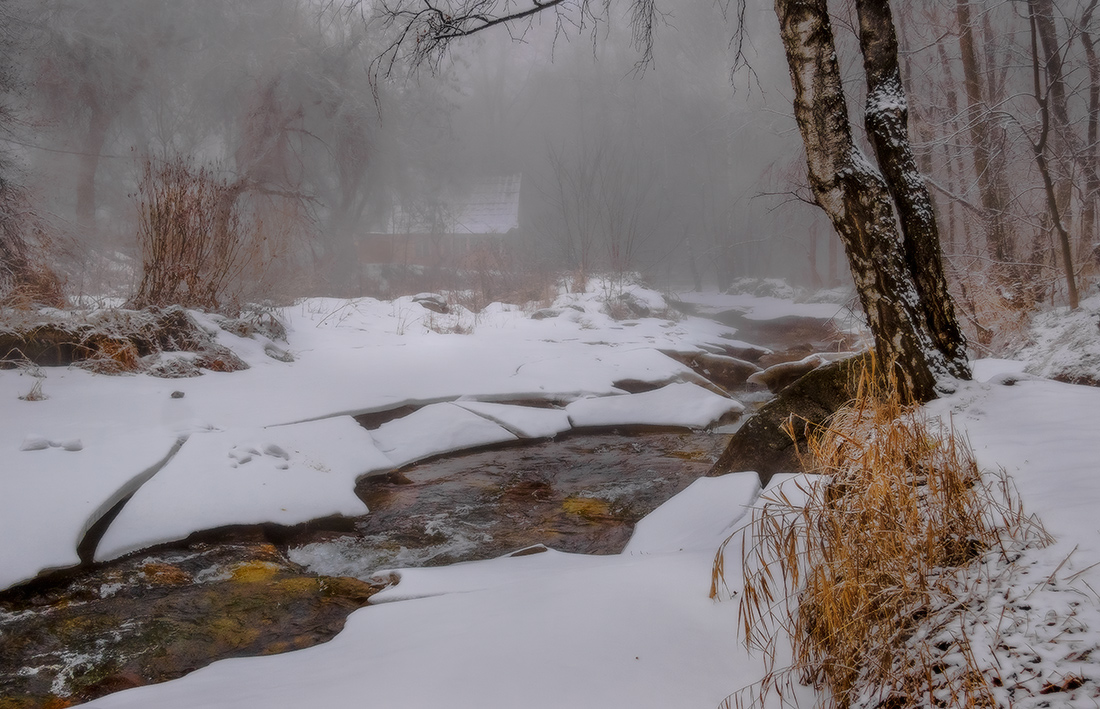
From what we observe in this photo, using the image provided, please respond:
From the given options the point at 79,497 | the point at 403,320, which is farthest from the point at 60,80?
the point at 79,497

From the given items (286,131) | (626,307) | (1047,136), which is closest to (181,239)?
(1047,136)

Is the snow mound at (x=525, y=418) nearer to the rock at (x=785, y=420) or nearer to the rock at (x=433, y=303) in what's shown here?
the rock at (x=785, y=420)

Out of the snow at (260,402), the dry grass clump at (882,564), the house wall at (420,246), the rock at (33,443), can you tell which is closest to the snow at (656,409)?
the snow at (260,402)

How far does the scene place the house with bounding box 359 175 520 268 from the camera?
2678 centimetres

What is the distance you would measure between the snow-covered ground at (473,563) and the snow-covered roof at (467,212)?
71.2 feet

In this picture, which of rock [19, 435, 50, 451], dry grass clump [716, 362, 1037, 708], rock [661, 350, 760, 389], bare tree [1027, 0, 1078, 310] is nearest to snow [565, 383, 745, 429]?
rock [661, 350, 760, 389]

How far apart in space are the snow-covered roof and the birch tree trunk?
953 inches

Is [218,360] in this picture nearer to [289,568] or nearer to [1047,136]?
[289,568]

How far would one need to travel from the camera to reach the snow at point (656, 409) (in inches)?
232

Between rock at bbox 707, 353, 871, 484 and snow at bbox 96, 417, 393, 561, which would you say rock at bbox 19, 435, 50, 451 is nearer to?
snow at bbox 96, 417, 393, 561

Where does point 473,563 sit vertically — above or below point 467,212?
below

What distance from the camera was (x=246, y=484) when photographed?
140 inches

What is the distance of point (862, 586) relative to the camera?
142 cm

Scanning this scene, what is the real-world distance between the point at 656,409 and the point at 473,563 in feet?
11.6
